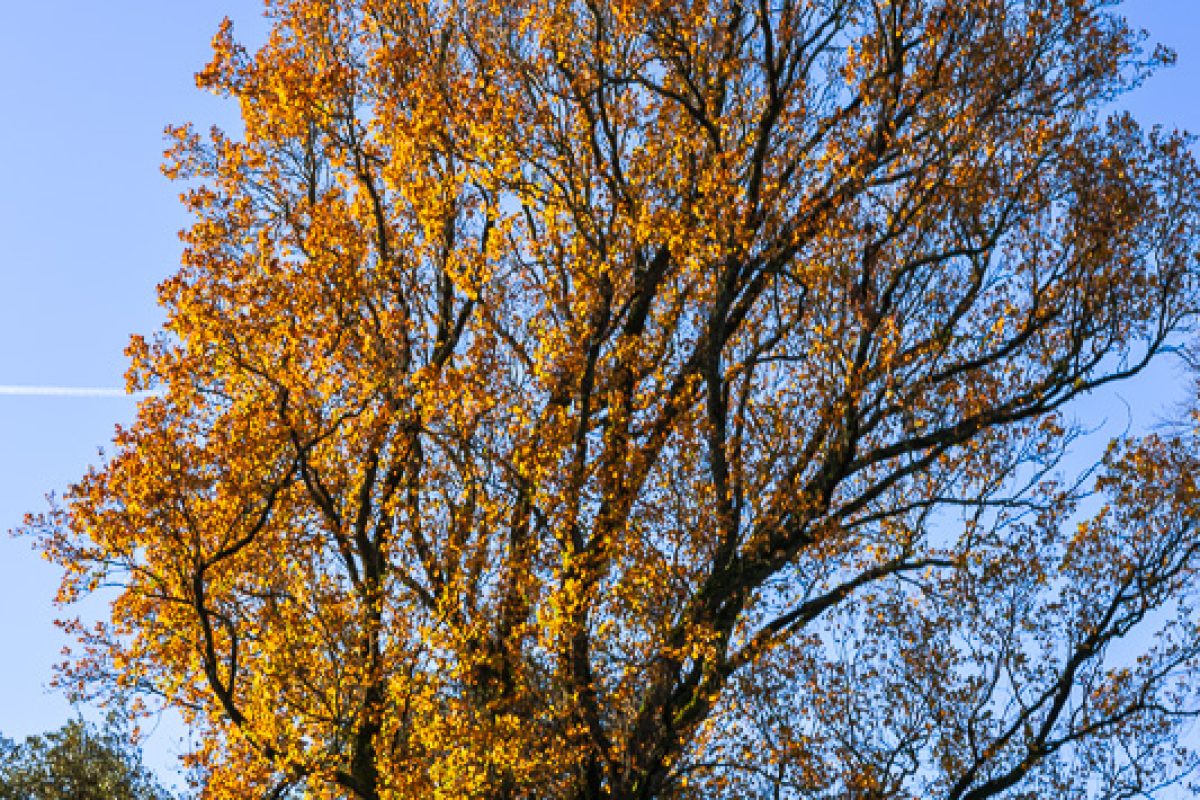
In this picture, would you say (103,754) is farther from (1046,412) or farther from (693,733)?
(1046,412)

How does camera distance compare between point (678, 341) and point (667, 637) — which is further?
point (678, 341)

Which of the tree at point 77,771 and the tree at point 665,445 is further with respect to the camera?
the tree at point 77,771

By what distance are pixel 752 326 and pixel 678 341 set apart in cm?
125

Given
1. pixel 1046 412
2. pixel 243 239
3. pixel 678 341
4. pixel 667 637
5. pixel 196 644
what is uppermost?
pixel 243 239

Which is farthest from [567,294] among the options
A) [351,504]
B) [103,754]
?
[103,754]

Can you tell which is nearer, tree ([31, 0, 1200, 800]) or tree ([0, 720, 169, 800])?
tree ([31, 0, 1200, 800])

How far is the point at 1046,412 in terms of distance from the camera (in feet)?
62.2

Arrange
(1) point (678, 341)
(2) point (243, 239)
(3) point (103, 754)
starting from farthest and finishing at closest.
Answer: (3) point (103, 754), (2) point (243, 239), (1) point (678, 341)

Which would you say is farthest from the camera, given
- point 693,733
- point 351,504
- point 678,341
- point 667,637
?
point 351,504

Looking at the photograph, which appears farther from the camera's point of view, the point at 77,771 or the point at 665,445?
the point at 77,771

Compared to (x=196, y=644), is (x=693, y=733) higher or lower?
lower

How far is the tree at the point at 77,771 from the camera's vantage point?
30828mm

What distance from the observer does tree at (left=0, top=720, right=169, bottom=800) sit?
30.8m

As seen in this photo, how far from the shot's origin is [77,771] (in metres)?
31.0
